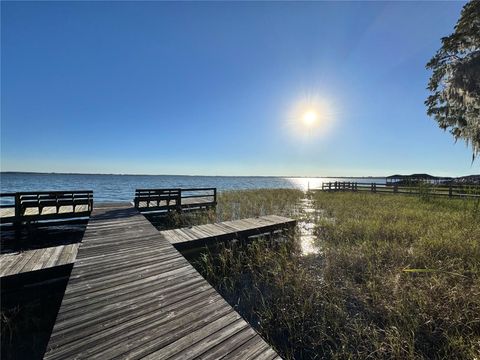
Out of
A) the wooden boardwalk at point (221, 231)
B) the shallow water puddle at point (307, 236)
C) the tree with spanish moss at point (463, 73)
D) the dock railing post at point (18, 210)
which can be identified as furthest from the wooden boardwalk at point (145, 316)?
the tree with spanish moss at point (463, 73)

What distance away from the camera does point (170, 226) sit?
12.1 metres

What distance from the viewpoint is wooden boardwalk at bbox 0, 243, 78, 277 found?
179 inches

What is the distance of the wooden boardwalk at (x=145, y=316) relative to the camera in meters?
2.38

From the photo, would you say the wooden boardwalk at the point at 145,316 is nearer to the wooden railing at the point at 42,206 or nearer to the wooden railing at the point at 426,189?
the wooden railing at the point at 42,206

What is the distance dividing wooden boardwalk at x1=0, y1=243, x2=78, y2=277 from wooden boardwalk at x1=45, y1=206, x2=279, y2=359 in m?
0.55

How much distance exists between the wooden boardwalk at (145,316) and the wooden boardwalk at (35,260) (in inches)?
21.6

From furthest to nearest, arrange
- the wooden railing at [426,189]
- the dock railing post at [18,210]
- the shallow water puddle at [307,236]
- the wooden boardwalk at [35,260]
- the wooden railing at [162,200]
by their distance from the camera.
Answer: the wooden railing at [426,189] → the wooden railing at [162,200] → the dock railing post at [18,210] → the shallow water puddle at [307,236] → the wooden boardwalk at [35,260]

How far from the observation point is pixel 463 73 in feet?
31.4

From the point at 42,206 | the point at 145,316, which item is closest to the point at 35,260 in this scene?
the point at 145,316

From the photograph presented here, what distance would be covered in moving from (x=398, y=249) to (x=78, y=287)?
783cm

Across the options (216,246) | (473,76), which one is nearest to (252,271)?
(216,246)

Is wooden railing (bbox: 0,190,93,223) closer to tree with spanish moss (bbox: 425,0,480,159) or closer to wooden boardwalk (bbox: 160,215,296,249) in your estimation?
wooden boardwalk (bbox: 160,215,296,249)

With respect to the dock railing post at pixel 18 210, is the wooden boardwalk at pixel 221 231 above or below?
below

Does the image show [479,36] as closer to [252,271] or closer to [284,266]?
[284,266]
